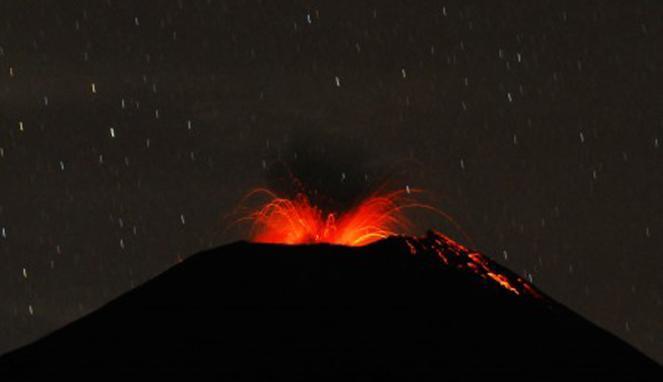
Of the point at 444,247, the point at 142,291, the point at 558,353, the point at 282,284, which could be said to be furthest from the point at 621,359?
the point at 142,291

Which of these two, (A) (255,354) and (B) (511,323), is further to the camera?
(B) (511,323)

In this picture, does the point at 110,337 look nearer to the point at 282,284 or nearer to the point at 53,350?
the point at 53,350

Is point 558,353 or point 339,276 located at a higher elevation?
point 339,276

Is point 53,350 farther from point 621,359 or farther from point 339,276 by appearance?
point 621,359

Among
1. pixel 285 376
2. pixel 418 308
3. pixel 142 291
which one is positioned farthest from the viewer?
pixel 142 291

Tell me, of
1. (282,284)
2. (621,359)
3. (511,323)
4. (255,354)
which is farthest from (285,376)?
(621,359)

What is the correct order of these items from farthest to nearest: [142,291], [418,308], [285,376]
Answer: [142,291]
[418,308]
[285,376]
